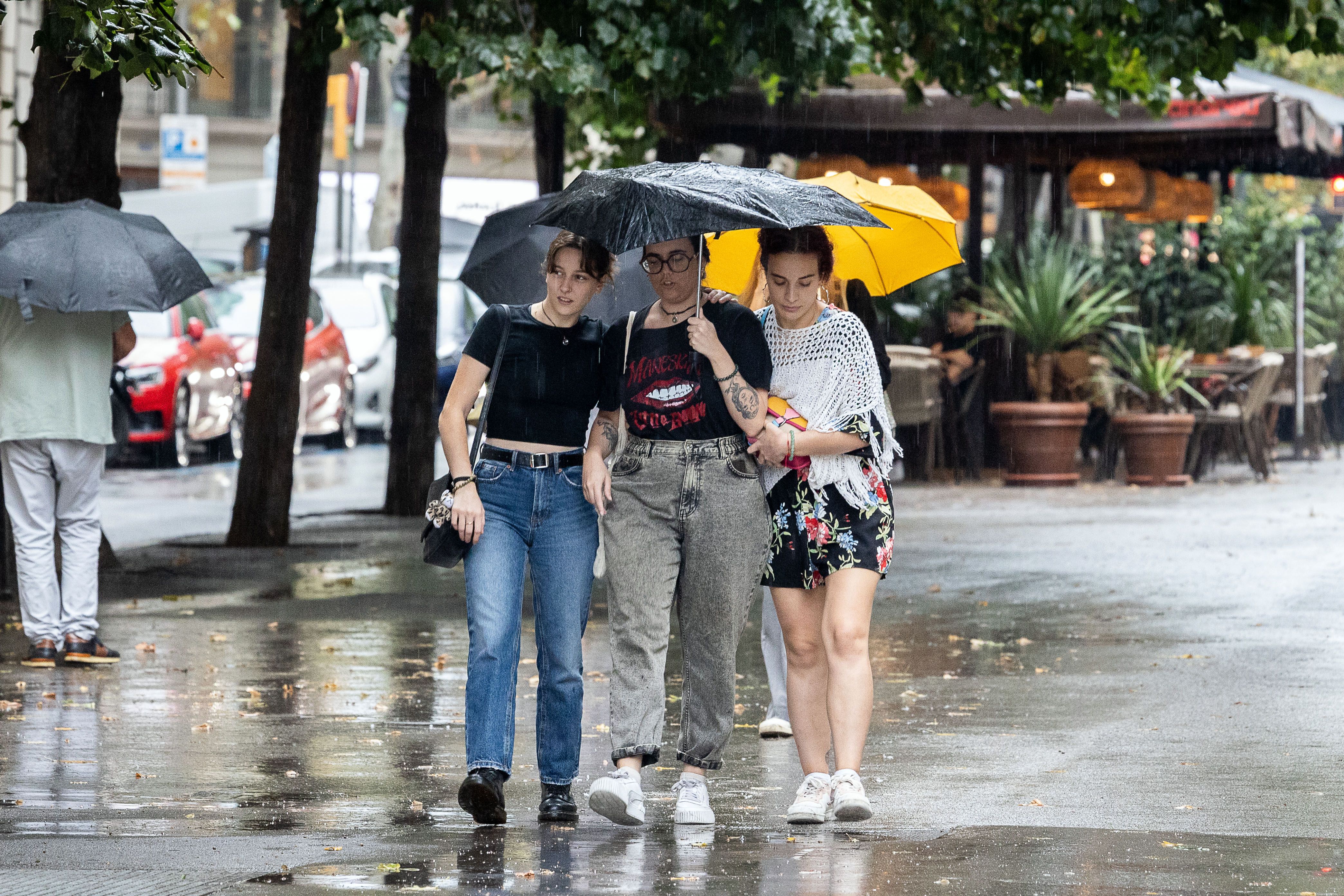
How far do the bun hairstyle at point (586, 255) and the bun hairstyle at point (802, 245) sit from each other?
457 mm

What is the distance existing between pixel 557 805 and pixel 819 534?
1081 millimetres

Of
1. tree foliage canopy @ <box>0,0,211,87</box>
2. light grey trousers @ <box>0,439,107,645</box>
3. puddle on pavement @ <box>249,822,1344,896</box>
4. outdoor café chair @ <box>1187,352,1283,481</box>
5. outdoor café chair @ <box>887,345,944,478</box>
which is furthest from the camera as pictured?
outdoor café chair @ <box>1187,352,1283,481</box>

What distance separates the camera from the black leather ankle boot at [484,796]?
571cm

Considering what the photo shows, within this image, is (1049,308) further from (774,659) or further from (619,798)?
(619,798)

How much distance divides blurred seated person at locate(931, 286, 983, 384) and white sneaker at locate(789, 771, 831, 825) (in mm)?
13271

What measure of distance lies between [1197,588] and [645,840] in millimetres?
6902

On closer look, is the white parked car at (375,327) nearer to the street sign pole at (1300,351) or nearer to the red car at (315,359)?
the red car at (315,359)

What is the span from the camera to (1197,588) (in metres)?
11.8

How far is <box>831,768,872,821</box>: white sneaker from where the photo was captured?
571cm

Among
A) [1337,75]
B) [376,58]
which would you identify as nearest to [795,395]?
[376,58]

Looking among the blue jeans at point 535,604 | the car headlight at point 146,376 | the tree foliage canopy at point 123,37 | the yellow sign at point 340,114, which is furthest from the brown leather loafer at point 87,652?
the yellow sign at point 340,114

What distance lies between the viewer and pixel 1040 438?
18.5 m

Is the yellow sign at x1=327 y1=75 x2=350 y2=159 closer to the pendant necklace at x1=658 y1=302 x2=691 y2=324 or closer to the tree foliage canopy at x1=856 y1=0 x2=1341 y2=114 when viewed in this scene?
the tree foliage canopy at x1=856 y1=0 x2=1341 y2=114

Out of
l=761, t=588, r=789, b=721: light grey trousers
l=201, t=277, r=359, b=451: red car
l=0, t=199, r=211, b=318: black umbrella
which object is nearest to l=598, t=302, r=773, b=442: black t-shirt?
l=761, t=588, r=789, b=721: light grey trousers
